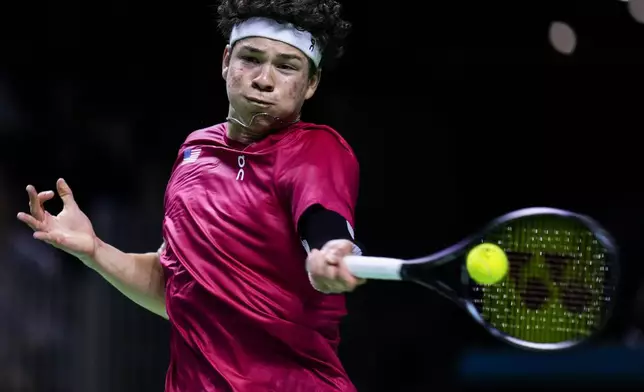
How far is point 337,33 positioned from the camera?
2.25 m

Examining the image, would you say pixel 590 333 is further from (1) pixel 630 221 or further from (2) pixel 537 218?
(1) pixel 630 221

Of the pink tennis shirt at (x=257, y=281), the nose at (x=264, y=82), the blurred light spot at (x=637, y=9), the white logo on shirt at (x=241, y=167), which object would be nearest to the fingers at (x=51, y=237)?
the pink tennis shirt at (x=257, y=281)

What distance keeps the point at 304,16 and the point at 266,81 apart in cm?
16

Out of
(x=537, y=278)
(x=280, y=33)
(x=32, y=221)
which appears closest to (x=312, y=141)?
(x=280, y=33)

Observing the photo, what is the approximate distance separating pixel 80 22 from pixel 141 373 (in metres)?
1.64

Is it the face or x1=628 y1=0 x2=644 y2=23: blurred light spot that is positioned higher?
x1=628 y1=0 x2=644 y2=23: blurred light spot

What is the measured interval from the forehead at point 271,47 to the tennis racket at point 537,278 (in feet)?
1.74

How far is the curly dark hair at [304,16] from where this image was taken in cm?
212

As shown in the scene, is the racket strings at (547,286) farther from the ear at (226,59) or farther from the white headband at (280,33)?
the ear at (226,59)

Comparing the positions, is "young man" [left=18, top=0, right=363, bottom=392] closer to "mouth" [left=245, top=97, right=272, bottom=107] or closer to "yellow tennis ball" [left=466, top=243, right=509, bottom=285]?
Answer: "mouth" [left=245, top=97, right=272, bottom=107]

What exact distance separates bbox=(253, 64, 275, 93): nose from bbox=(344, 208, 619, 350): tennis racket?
478mm

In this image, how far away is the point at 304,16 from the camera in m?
2.14

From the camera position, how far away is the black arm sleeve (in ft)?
5.91

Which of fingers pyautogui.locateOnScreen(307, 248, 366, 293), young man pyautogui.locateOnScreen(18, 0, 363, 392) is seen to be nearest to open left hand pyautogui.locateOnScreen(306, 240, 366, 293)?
fingers pyautogui.locateOnScreen(307, 248, 366, 293)
